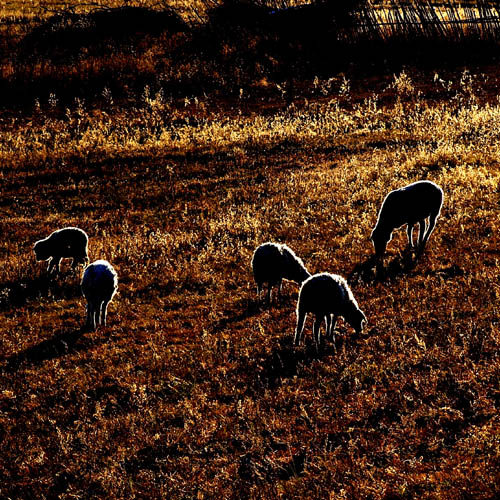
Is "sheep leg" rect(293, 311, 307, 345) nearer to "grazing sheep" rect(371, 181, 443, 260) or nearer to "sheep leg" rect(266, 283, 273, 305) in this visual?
"sheep leg" rect(266, 283, 273, 305)

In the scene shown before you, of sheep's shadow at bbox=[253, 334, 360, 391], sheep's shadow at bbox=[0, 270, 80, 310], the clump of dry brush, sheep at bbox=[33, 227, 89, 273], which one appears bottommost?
sheep's shadow at bbox=[0, 270, 80, 310]

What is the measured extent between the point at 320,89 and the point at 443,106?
708 cm

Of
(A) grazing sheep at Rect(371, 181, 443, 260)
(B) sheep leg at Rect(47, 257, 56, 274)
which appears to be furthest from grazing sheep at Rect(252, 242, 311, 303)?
(B) sheep leg at Rect(47, 257, 56, 274)

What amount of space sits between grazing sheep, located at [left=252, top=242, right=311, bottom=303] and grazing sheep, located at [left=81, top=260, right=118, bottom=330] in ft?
8.76

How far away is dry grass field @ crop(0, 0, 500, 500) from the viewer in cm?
676

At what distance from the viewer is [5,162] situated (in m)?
23.6

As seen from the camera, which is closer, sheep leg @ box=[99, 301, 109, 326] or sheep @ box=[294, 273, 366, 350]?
sheep @ box=[294, 273, 366, 350]

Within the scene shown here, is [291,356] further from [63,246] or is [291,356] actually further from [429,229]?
[63,246]

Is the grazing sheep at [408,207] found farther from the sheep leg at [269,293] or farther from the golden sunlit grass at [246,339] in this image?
the sheep leg at [269,293]

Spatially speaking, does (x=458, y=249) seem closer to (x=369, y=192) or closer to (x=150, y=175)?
(x=369, y=192)

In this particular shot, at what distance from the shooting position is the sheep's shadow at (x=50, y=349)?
10.1 metres

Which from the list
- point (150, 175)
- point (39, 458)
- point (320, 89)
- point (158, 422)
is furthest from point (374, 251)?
point (320, 89)

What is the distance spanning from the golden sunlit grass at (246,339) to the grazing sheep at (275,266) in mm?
544

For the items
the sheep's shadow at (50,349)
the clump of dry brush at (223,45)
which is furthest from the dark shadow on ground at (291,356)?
the clump of dry brush at (223,45)
